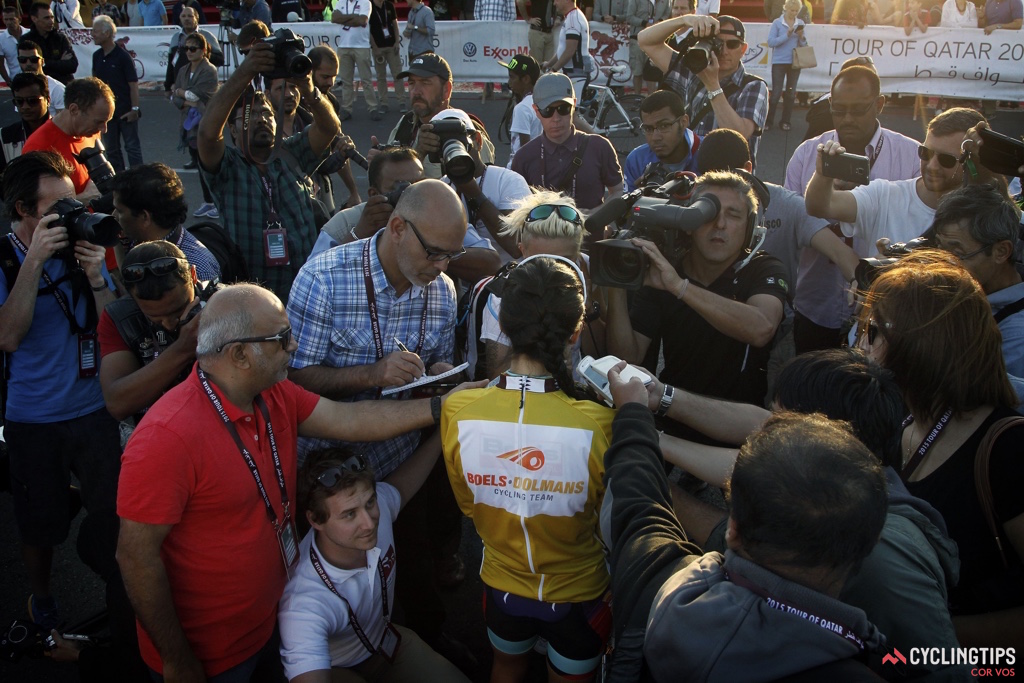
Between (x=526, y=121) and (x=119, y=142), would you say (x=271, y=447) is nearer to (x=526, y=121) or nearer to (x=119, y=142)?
(x=526, y=121)

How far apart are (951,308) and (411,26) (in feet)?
39.0

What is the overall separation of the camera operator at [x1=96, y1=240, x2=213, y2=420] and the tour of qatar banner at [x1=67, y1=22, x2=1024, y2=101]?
9973 millimetres

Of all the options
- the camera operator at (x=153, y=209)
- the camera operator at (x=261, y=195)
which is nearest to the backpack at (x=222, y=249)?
the camera operator at (x=153, y=209)

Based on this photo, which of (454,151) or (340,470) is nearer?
(340,470)

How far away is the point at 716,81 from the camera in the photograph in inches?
196

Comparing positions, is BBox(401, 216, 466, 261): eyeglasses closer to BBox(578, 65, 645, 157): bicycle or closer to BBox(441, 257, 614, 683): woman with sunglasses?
BBox(441, 257, 614, 683): woman with sunglasses

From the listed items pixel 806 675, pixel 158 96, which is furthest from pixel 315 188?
pixel 158 96

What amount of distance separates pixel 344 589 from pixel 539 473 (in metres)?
0.82

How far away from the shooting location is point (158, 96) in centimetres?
1461

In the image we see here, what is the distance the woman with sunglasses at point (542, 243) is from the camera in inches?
111

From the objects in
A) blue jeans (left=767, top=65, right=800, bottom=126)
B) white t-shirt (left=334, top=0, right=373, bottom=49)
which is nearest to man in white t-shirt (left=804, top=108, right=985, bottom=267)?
blue jeans (left=767, top=65, right=800, bottom=126)

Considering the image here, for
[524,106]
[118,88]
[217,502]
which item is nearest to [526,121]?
[524,106]

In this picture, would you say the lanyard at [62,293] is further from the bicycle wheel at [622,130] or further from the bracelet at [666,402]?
the bicycle wheel at [622,130]

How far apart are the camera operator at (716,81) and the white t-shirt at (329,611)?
3827 millimetres
